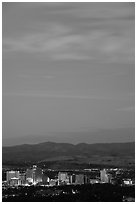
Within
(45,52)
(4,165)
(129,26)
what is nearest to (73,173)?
(4,165)

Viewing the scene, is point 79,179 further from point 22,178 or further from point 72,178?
point 22,178

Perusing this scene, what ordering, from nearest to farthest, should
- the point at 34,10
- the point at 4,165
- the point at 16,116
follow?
the point at 4,165, the point at 34,10, the point at 16,116

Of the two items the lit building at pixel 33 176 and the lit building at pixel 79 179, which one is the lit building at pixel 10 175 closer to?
the lit building at pixel 33 176

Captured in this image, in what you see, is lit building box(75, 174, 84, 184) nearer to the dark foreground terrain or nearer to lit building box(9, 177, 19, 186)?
the dark foreground terrain

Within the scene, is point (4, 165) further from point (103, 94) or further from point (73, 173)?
point (103, 94)

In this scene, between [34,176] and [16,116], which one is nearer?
[34,176]

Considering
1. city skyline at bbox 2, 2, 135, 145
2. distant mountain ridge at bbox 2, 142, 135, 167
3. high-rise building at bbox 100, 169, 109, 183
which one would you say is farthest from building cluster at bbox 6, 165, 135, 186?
city skyline at bbox 2, 2, 135, 145
